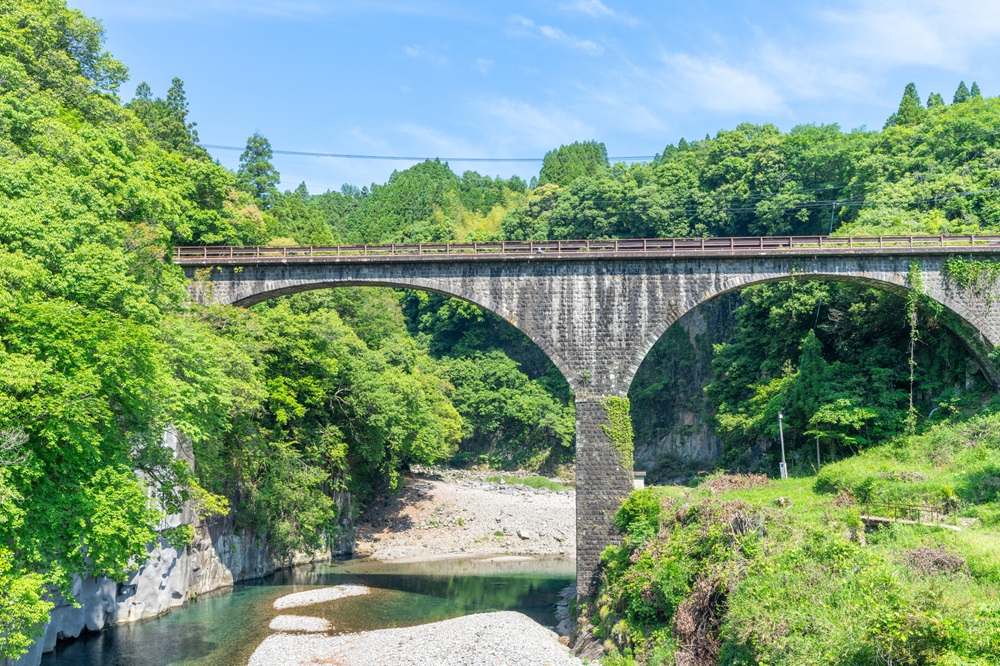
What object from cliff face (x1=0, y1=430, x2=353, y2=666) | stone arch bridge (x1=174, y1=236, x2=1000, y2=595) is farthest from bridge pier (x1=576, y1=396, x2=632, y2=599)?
cliff face (x1=0, y1=430, x2=353, y2=666)

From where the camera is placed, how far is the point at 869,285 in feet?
103

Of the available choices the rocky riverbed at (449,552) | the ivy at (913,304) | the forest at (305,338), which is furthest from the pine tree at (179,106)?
the ivy at (913,304)

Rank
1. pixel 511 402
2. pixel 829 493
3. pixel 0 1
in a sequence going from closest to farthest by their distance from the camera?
pixel 829 493
pixel 0 1
pixel 511 402

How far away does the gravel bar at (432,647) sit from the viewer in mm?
23719

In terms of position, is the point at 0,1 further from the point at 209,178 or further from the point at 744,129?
the point at 744,129

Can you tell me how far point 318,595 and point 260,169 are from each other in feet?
148

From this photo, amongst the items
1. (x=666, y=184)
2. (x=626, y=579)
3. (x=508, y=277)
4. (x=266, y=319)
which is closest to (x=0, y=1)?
(x=266, y=319)

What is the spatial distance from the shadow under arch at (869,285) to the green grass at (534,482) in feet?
106

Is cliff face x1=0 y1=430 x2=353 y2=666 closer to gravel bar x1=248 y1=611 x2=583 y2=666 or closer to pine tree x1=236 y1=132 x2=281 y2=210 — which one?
gravel bar x1=248 y1=611 x2=583 y2=666

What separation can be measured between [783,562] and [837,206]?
45.9 meters

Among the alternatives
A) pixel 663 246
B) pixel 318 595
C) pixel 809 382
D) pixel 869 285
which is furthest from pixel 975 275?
pixel 318 595

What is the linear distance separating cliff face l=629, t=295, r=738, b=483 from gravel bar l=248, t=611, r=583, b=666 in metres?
33.2

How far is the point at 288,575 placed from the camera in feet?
125

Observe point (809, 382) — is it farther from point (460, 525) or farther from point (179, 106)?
point (179, 106)
